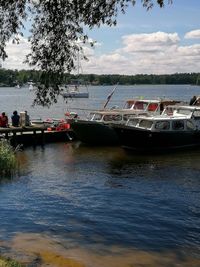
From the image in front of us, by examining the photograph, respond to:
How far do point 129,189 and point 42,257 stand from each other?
950cm

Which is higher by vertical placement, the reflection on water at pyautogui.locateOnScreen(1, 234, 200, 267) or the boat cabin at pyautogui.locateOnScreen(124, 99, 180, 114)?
the boat cabin at pyautogui.locateOnScreen(124, 99, 180, 114)

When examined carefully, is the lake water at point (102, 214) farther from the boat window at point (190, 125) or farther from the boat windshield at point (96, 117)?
the boat windshield at point (96, 117)

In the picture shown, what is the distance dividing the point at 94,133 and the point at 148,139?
477 cm

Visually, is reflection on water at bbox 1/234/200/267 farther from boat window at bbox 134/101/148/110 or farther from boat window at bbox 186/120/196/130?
boat window at bbox 134/101/148/110

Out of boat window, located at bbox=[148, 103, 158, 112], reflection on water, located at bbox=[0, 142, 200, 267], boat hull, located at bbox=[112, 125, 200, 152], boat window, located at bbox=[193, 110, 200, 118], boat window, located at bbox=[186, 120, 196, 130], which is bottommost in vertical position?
reflection on water, located at bbox=[0, 142, 200, 267]

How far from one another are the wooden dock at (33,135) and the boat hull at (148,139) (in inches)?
236

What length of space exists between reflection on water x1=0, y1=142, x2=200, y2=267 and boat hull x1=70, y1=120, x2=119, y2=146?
6834 millimetres

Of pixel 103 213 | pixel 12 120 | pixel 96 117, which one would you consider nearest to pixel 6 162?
pixel 103 213

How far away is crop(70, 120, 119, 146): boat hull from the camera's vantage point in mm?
36469

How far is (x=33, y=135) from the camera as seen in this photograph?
36312 millimetres

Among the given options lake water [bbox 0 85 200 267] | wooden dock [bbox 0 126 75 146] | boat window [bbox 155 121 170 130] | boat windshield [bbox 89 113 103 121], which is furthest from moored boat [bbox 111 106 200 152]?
wooden dock [bbox 0 126 75 146]

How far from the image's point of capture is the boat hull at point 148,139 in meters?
33.8

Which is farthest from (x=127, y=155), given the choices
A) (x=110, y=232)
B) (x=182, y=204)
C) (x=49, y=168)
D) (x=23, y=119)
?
(x=110, y=232)

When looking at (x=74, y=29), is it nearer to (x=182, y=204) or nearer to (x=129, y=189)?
(x=182, y=204)
